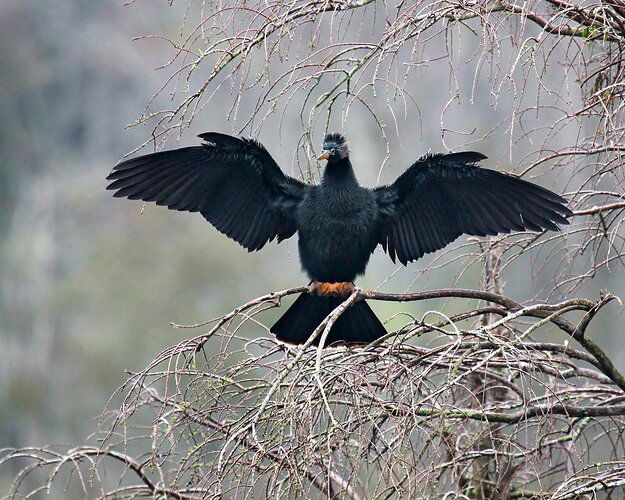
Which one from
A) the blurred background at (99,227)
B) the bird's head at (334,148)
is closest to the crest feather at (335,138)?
the bird's head at (334,148)

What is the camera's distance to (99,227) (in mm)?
16188

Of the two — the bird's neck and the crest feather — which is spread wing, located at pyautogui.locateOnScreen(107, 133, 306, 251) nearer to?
the bird's neck

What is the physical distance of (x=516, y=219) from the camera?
439cm

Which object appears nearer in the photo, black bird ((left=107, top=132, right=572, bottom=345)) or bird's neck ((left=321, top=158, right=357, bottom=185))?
black bird ((left=107, top=132, right=572, bottom=345))

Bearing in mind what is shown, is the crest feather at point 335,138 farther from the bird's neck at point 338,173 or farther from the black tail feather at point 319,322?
the black tail feather at point 319,322

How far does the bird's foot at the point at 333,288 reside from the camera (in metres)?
4.75

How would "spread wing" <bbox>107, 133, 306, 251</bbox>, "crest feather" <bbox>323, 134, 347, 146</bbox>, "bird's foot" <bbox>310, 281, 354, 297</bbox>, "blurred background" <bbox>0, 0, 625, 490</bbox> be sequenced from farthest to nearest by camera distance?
1. "blurred background" <bbox>0, 0, 625, 490</bbox>
2. "crest feather" <bbox>323, 134, 347, 146</bbox>
3. "bird's foot" <bbox>310, 281, 354, 297</bbox>
4. "spread wing" <bbox>107, 133, 306, 251</bbox>

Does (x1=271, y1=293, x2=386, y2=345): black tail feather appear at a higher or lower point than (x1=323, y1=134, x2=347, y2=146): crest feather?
lower

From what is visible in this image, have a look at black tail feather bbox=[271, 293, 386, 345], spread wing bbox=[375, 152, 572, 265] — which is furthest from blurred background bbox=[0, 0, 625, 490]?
black tail feather bbox=[271, 293, 386, 345]

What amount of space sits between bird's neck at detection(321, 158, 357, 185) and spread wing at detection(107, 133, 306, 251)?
13cm

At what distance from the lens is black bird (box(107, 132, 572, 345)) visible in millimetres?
4547

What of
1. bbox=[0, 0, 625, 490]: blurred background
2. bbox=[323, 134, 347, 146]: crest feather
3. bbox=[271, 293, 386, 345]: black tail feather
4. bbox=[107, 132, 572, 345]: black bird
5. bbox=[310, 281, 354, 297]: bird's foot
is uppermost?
bbox=[0, 0, 625, 490]: blurred background

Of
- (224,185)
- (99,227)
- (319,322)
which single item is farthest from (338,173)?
(99,227)

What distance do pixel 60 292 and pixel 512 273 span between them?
21.3ft
